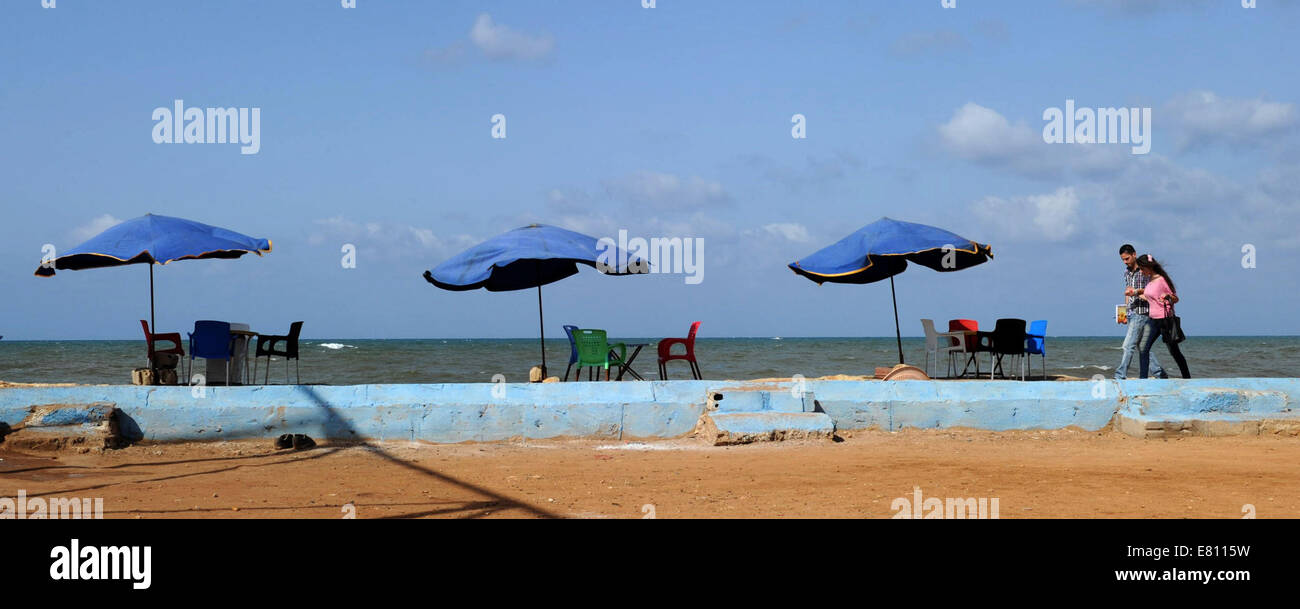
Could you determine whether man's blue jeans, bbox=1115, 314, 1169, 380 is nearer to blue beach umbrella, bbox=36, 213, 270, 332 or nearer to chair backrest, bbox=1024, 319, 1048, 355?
chair backrest, bbox=1024, 319, 1048, 355

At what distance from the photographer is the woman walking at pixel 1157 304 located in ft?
33.8

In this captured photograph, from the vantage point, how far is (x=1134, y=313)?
10.6 m

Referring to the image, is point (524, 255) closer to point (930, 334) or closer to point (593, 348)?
point (593, 348)

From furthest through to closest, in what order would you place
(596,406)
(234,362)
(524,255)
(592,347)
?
(234,362) → (592,347) → (524,255) → (596,406)

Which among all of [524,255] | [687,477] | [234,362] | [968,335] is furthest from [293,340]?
[968,335]

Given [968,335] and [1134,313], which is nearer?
[1134,313]

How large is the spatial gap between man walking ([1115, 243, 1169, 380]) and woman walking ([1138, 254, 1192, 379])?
0.28 feet

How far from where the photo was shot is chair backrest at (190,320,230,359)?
11148 millimetres

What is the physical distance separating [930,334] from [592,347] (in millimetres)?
4700

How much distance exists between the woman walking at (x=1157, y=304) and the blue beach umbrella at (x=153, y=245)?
9562 mm

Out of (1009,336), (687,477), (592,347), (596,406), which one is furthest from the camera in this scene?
(1009,336)

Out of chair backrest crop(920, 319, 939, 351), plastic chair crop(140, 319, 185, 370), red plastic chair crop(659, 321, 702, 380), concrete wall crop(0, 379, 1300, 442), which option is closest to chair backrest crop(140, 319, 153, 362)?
plastic chair crop(140, 319, 185, 370)

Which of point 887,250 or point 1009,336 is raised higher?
point 887,250

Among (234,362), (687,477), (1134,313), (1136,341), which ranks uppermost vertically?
(1134,313)
